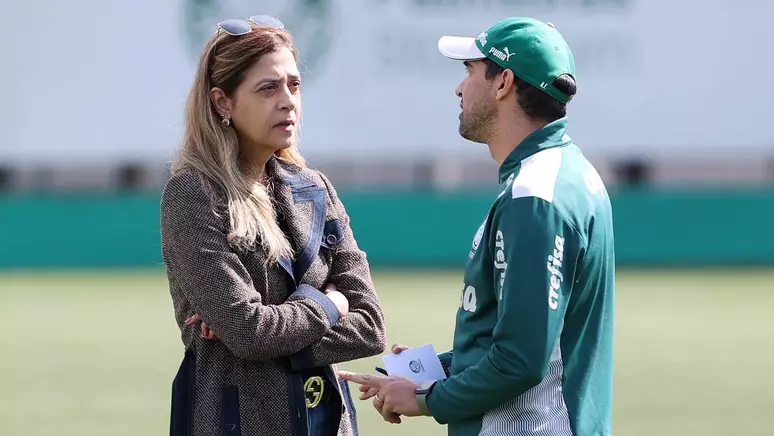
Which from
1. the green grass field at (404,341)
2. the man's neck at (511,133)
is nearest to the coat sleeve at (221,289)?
the man's neck at (511,133)

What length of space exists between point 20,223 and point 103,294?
3482mm

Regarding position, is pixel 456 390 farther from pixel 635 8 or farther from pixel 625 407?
pixel 635 8

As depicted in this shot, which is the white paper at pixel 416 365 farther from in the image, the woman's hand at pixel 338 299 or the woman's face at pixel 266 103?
the woman's face at pixel 266 103

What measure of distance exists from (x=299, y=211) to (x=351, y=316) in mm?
332

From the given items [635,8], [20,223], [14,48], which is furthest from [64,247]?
[635,8]

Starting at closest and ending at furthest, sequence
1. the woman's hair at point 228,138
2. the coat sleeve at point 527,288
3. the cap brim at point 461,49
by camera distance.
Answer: the coat sleeve at point 527,288
the cap brim at point 461,49
the woman's hair at point 228,138

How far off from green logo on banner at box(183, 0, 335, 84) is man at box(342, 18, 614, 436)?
1387cm

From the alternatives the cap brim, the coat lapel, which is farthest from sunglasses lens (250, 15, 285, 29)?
the cap brim

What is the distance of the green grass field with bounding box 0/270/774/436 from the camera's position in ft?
22.6

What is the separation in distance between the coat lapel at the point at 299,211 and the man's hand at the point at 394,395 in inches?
13.9

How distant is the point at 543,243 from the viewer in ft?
9.15

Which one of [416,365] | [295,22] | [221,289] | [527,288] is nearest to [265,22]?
[221,289]

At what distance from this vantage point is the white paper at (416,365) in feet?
10.7

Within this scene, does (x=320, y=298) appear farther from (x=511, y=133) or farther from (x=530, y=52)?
(x=530, y=52)
